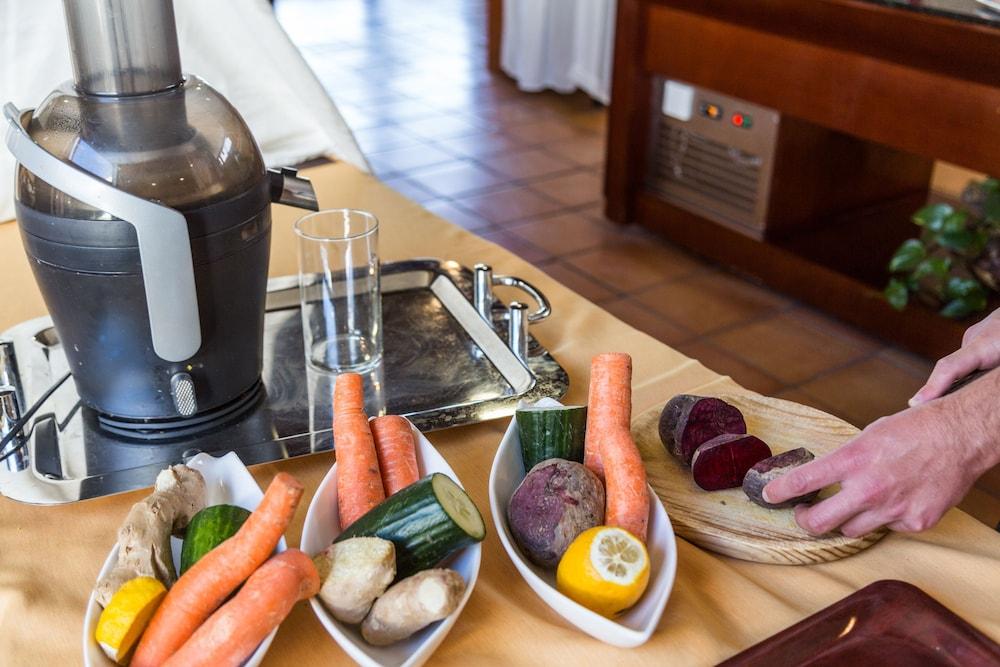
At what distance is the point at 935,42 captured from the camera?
5.54 feet

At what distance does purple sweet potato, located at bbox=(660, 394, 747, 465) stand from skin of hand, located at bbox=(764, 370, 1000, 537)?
0.26 ft

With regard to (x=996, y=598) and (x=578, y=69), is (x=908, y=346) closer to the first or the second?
(x=996, y=598)

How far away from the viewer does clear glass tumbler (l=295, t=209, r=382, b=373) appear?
88 cm

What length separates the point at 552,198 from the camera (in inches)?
112

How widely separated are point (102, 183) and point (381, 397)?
0.31m

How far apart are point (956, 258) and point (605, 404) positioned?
1.59 m

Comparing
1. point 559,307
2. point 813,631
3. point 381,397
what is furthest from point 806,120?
point 813,631

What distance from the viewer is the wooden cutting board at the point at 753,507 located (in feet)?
2.28

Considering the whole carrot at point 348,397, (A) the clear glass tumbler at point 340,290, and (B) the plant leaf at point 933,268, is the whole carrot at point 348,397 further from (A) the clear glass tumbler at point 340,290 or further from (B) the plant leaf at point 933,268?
(B) the plant leaf at point 933,268

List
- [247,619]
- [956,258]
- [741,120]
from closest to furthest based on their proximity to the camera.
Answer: [247,619], [956,258], [741,120]

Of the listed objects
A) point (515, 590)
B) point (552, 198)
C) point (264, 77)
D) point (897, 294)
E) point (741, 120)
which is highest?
point (264, 77)

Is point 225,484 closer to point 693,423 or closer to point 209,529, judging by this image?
point 209,529

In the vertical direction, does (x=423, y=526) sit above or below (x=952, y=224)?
above

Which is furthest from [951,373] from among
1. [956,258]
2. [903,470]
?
[956,258]
